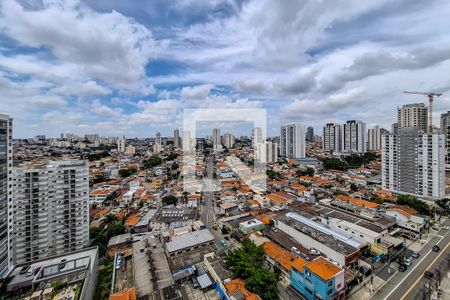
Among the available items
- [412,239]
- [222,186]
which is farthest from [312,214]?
[222,186]

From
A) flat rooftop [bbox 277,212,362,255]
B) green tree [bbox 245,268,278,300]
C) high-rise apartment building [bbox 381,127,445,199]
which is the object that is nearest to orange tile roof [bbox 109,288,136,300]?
green tree [bbox 245,268,278,300]

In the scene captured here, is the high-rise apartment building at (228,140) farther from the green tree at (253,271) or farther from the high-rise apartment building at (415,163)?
the green tree at (253,271)

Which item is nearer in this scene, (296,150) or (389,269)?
(389,269)

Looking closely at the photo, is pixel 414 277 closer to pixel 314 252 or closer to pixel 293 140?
pixel 314 252

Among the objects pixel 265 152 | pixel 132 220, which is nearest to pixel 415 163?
pixel 265 152

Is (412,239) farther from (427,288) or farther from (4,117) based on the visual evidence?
(4,117)

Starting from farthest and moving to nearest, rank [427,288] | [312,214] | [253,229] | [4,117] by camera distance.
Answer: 1. [312,214]
2. [253,229]
3. [427,288]
4. [4,117]

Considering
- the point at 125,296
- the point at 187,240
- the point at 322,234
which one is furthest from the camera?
the point at 187,240
